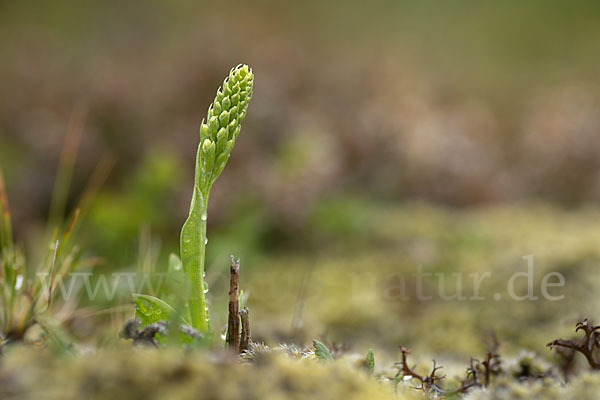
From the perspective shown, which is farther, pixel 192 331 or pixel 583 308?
pixel 583 308

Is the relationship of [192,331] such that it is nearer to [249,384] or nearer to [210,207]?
[249,384]

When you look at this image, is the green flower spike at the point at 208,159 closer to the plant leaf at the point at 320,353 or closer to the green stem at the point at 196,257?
the green stem at the point at 196,257

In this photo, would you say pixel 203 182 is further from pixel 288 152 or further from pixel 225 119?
pixel 288 152

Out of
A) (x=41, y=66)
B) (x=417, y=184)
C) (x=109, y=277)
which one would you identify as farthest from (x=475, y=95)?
(x=109, y=277)

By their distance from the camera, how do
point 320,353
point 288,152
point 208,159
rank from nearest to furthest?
1. point 320,353
2. point 208,159
3. point 288,152

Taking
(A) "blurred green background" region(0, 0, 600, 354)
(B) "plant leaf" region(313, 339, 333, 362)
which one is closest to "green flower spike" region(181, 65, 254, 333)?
(B) "plant leaf" region(313, 339, 333, 362)

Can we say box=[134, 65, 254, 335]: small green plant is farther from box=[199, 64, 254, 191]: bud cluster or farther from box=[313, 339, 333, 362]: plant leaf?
box=[313, 339, 333, 362]: plant leaf

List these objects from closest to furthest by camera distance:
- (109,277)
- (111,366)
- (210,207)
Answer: (111,366), (109,277), (210,207)

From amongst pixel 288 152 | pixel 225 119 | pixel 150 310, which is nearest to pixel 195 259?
pixel 150 310
